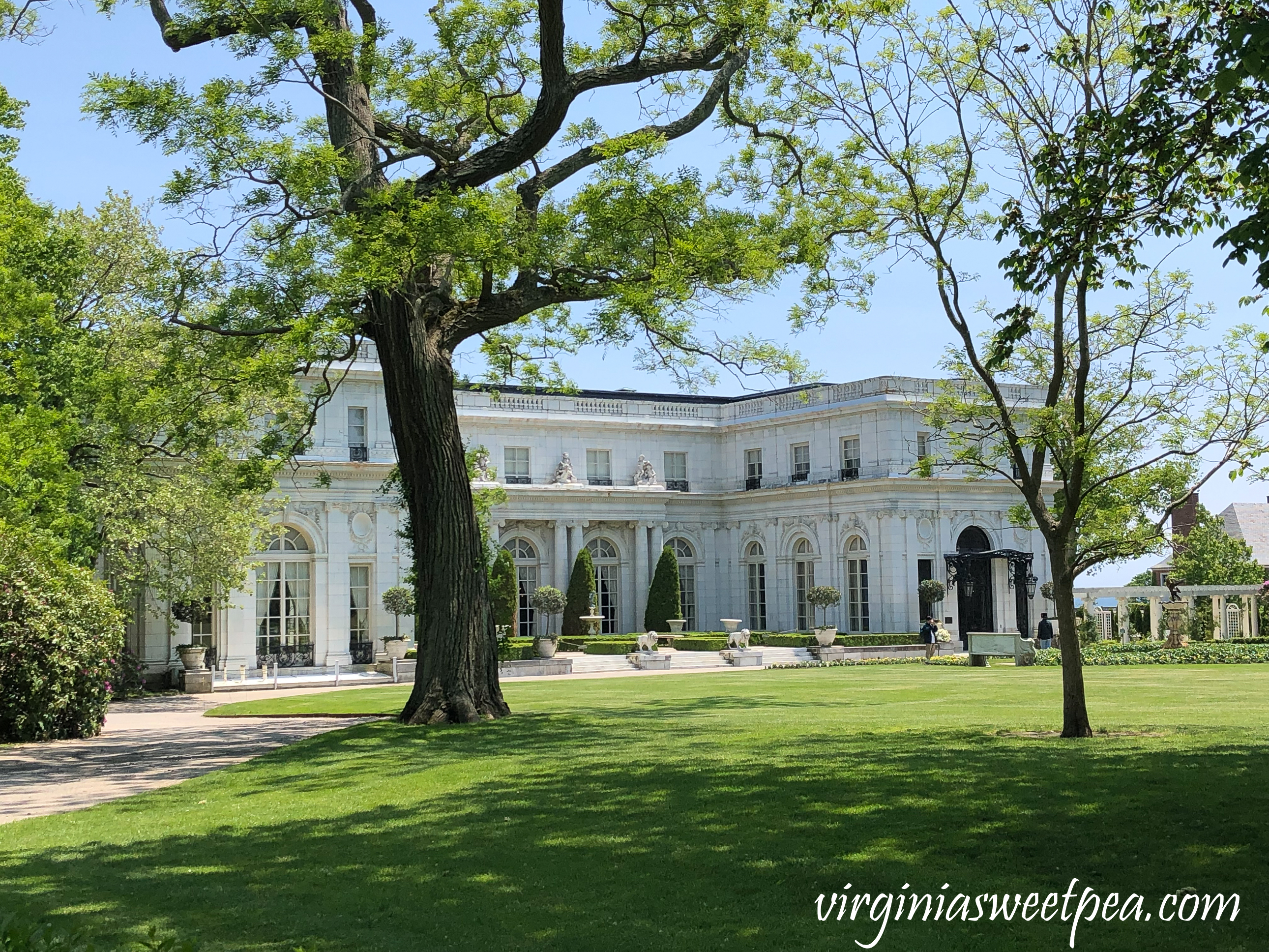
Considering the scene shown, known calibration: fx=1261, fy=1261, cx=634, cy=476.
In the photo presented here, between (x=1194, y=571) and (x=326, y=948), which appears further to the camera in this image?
(x=1194, y=571)

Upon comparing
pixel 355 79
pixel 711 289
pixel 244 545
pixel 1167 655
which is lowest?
pixel 1167 655

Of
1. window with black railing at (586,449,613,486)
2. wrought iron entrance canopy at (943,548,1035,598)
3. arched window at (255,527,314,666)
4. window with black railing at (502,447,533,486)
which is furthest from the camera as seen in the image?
window with black railing at (586,449,613,486)

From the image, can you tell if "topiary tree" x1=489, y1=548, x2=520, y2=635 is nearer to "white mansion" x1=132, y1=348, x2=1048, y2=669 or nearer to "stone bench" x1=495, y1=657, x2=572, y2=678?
"white mansion" x1=132, y1=348, x2=1048, y2=669

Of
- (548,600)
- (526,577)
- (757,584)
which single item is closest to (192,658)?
(548,600)

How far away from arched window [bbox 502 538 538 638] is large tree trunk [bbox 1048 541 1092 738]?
33.2 meters

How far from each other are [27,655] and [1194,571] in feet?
189

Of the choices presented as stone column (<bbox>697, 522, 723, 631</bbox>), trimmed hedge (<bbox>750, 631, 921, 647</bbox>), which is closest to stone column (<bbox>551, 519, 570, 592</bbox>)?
stone column (<bbox>697, 522, 723, 631</bbox>)

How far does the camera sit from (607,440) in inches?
1875

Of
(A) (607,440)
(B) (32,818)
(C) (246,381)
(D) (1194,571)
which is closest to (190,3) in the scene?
(C) (246,381)

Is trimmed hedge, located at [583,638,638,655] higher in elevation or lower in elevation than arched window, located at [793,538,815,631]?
lower

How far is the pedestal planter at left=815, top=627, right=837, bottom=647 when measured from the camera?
3994 cm

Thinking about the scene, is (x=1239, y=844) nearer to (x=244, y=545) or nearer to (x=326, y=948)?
(x=326, y=948)

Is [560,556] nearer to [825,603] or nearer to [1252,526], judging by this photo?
[825,603]

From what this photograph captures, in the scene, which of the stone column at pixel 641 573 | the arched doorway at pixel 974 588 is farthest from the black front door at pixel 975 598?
the stone column at pixel 641 573
